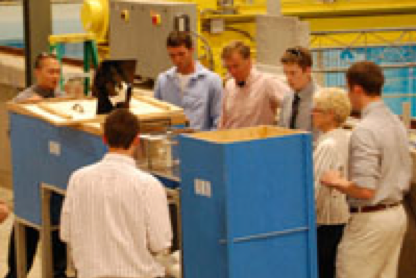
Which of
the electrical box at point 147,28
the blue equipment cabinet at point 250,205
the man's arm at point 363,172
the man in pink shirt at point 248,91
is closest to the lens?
the blue equipment cabinet at point 250,205

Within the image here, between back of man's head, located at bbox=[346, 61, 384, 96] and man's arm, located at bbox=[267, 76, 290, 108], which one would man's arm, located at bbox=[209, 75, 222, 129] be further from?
back of man's head, located at bbox=[346, 61, 384, 96]

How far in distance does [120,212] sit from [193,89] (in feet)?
8.52

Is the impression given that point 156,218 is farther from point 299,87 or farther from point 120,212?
point 299,87

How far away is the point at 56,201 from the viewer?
6.86m

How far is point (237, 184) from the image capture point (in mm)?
4922

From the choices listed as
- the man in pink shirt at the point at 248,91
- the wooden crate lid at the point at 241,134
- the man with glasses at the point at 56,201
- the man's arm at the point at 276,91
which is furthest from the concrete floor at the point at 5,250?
the wooden crate lid at the point at 241,134

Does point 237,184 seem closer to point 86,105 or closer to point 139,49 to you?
point 86,105

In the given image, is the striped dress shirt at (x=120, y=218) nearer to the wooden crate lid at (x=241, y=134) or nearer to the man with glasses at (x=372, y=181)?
the wooden crate lid at (x=241, y=134)

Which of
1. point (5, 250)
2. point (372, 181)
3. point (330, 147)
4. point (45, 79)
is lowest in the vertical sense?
point (5, 250)

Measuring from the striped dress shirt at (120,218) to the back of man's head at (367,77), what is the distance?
4.06 ft

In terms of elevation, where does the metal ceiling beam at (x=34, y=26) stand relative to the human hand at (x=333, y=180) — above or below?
above

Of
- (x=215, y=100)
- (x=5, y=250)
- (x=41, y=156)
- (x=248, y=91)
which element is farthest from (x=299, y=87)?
(x=5, y=250)

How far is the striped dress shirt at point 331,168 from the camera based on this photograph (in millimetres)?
5203

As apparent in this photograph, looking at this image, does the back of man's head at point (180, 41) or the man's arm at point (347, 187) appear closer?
the man's arm at point (347, 187)
